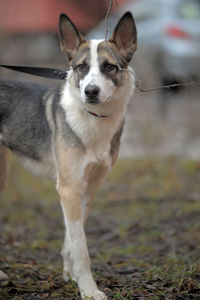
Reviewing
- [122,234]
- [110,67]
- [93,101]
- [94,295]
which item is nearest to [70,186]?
[93,101]

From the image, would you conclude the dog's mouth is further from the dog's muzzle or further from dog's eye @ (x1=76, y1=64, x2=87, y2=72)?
dog's eye @ (x1=76, y1=64, x2=87, y2=72)

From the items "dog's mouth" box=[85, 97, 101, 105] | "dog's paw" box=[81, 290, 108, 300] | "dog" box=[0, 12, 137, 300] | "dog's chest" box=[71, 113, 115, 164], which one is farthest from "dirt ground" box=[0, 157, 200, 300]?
"dog's mouth" box=[85, 97, 101, 105]

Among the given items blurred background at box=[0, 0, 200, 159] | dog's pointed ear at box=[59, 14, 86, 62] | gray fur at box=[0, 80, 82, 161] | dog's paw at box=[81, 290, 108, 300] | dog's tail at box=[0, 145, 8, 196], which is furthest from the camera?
blurred background at box=[0, 0, 200, 159]

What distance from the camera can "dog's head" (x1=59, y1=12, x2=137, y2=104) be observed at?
3.60 metres

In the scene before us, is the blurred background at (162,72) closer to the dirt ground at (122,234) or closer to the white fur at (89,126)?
the dirt ground at (122,234)

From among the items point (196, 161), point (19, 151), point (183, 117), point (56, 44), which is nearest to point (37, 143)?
point (19, 151)

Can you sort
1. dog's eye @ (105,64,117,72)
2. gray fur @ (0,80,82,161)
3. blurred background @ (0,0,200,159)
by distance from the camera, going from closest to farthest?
dog's eye @ (105,64,117,72) → gray fur @ (0,80,82,161) → blurred background @ (0,0,200,159)

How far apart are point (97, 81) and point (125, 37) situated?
0.57m

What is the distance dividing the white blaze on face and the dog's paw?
148cm

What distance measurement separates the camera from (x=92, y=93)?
140 inches

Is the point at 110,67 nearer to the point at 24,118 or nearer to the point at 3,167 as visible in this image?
the point at 24,118

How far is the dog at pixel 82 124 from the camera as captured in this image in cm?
370

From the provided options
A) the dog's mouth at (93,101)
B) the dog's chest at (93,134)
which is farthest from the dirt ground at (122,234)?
the dog's mouth at (93,101)

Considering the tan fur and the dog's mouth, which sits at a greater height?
the dog's mouth
